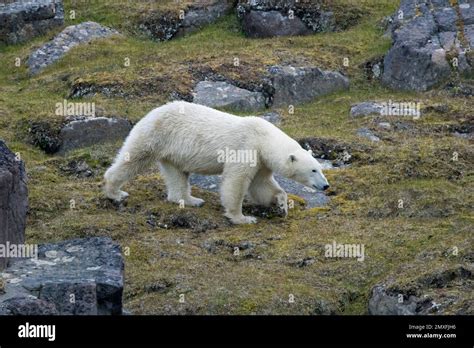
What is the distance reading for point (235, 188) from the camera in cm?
1664

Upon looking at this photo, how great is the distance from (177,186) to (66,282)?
617 cm

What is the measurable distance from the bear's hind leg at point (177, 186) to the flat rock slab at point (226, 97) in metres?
6.20

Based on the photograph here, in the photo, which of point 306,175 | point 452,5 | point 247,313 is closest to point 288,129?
point 306,175

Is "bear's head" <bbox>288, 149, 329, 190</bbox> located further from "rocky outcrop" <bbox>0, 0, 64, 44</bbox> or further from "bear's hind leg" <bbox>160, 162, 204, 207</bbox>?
"rocky outcrop" <bbox>0, 0, 64, 44</bbox>

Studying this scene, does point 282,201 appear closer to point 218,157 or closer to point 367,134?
point 218,157

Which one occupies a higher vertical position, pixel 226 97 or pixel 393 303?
pixel 393 303

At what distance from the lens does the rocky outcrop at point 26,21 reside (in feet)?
94.5

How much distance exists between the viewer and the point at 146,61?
86.4 ft

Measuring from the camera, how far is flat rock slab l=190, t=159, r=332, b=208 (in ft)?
59.0

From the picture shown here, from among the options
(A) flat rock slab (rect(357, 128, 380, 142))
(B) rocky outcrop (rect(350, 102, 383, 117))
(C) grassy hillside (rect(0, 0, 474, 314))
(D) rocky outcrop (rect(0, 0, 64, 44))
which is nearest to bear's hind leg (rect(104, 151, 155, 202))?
(C) grassy hillside (rect(0, 0, 474, 314))

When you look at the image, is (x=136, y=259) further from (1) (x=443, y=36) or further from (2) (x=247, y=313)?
(1) (x=443, y=36)

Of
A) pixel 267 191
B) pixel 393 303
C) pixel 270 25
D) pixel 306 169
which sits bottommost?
pixel 267 191

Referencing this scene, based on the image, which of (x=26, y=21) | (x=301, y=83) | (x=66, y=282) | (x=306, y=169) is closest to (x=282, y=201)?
(x=306, y=169)

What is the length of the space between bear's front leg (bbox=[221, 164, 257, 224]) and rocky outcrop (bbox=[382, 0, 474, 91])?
9380 mm
